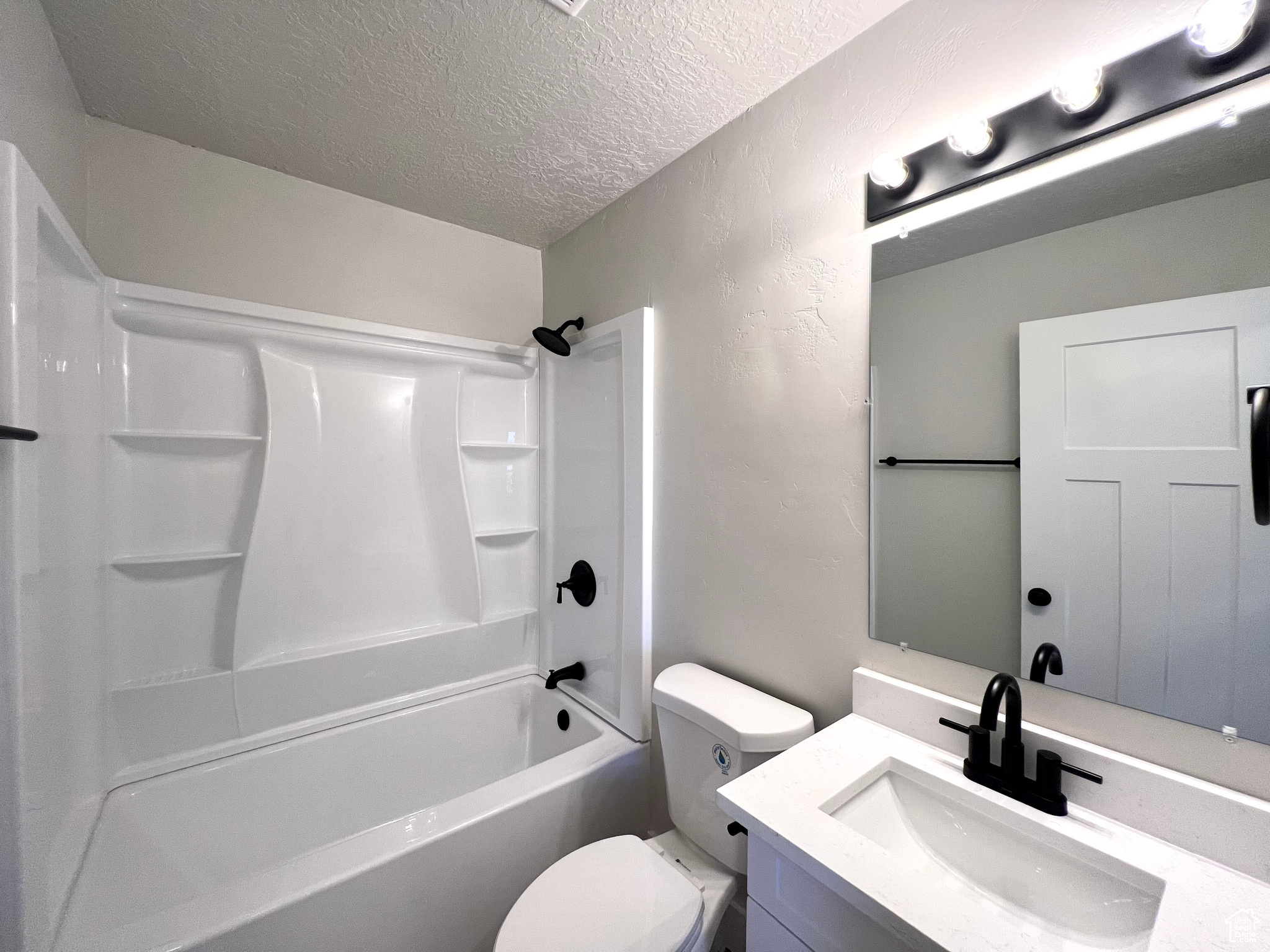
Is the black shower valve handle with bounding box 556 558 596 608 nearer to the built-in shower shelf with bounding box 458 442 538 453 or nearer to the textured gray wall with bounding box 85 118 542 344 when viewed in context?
the built-in shower shelf with bounding box 458 442 538 453

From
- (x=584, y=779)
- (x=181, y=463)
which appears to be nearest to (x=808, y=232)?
(x=584, y=779)

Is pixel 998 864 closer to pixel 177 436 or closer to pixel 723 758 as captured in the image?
pixel 723 758

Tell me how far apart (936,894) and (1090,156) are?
1.14 meters

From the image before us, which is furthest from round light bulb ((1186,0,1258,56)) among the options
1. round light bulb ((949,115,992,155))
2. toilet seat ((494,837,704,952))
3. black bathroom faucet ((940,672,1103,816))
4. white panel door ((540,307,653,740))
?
toilet seat ((494,837,704,952))

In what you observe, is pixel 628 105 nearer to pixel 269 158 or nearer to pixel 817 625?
pixel 269 158

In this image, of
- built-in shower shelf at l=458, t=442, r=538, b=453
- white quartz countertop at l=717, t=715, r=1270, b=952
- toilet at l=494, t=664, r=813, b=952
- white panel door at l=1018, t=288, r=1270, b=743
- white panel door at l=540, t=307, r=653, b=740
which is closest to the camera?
white quartz countertop at l=717, t=715, r=1270, b=952

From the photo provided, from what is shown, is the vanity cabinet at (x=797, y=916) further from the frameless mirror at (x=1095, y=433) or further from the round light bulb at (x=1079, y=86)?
the round light bulb at (x=1079, y=86)

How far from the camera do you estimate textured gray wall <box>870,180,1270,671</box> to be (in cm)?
76

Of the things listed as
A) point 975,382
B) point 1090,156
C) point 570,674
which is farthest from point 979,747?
point 570,674

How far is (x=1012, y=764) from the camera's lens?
846 millimetres

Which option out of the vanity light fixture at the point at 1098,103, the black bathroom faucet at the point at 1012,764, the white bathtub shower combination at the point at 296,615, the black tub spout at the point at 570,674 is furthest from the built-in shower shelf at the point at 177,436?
the black bathroom faucet at the point at 1012,764

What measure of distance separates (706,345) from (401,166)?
3.83 feet

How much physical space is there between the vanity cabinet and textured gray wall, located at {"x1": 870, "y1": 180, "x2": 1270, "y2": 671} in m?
0.50

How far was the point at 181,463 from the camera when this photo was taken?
1.54 metres
